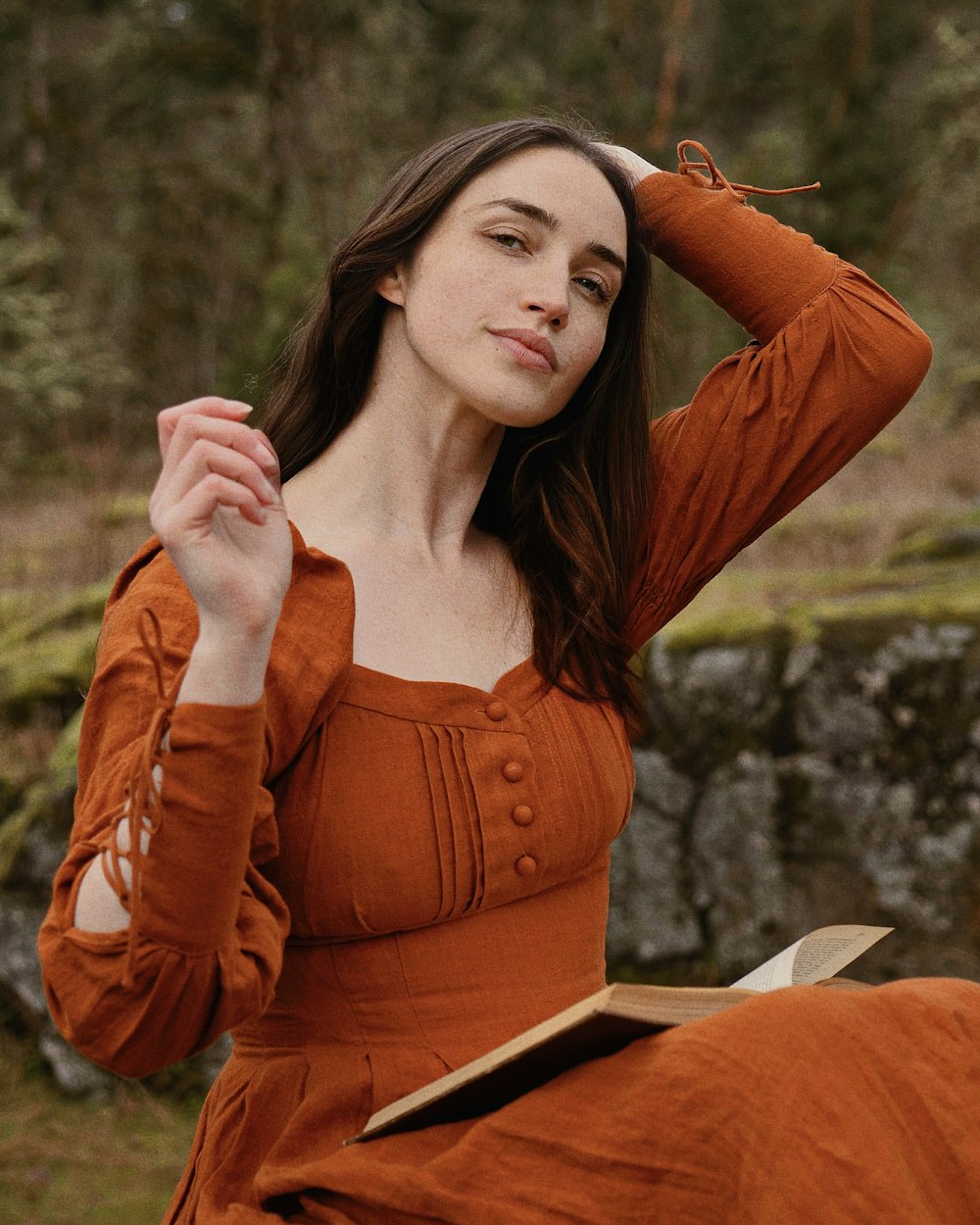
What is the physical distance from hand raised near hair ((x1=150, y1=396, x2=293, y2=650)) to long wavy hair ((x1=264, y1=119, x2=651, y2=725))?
643 millimetres

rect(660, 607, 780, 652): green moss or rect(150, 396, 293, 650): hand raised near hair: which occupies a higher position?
rect(150, 396, 293, 650): hand raised near hair

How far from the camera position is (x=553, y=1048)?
124 cm

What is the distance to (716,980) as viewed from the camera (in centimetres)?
359

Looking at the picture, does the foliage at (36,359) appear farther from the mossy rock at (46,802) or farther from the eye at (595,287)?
the eye at (595,287)

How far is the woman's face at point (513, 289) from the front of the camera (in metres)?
1.71

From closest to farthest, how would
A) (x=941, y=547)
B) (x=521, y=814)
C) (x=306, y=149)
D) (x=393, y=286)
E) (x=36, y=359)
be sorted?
(x=521, y=814) → (x=393, y=286) → (x=941, y=547) → (x=36, y=359) → (x=306, y=149)

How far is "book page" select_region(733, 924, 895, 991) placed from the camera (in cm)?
157

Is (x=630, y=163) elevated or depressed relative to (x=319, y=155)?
depressed

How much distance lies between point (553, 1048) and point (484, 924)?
0.37 m

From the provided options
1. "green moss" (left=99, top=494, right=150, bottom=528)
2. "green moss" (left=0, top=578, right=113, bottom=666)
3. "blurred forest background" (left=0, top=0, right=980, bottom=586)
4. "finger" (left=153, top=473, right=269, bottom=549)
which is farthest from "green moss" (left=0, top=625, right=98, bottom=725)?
"blurred forest background" (left=0, top=0, right=980, bottom=586)

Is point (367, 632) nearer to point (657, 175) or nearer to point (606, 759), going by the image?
point (606, 759)

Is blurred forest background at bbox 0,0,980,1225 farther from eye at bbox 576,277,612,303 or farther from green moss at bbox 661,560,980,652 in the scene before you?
eye at bbox 576,277,612,303

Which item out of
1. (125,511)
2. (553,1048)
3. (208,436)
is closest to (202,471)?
(208,436)

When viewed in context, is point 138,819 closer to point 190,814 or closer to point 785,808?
point 190,814
